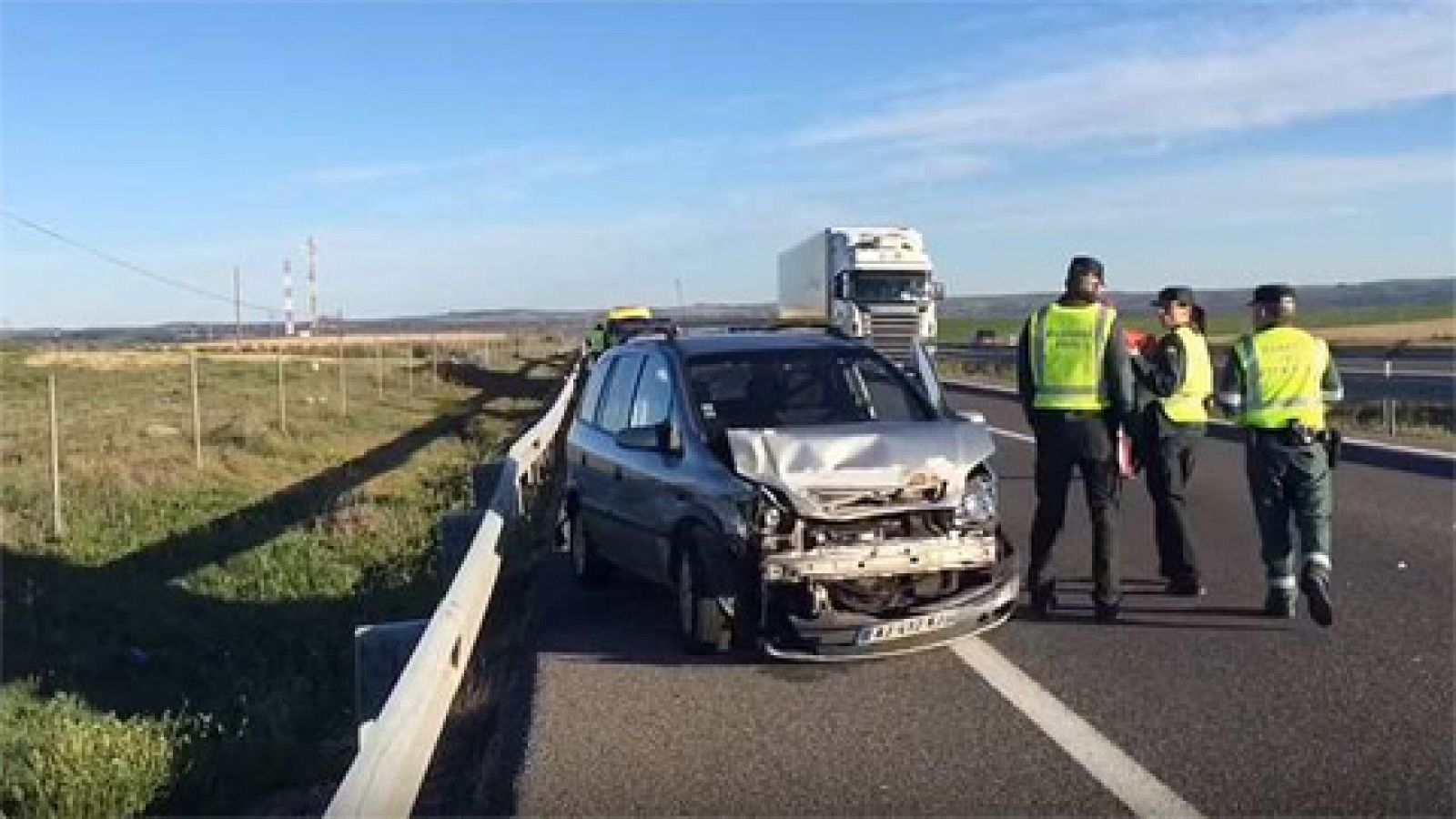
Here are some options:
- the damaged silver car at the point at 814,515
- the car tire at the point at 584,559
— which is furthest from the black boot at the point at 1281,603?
the car tire at the point at 584,559

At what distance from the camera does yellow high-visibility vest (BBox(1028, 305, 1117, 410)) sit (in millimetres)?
8602

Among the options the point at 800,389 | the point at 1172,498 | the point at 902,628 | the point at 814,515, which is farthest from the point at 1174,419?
the point at 814,515

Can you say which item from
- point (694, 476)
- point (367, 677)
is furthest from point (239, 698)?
point (694, 476)

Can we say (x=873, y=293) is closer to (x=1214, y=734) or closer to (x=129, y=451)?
(x=129, y=451)

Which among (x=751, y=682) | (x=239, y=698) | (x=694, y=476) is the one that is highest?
(x=694, y=476)

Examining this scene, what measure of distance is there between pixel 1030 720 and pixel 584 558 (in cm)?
430

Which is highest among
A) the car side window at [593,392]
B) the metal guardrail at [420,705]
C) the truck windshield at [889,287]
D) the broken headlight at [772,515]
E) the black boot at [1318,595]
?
the truck windshield at [889,287]

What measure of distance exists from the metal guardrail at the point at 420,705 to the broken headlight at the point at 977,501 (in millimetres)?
2317

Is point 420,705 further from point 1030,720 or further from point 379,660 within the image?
point 1030,720

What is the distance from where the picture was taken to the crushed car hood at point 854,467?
290 inches

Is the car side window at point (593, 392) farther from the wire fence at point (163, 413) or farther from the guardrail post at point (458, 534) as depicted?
the wire fence at point (163, 413)

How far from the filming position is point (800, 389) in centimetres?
885

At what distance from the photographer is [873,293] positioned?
37.6 meters

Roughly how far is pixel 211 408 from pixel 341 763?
32.1 metres
